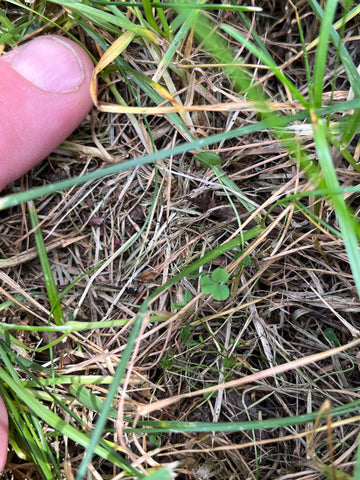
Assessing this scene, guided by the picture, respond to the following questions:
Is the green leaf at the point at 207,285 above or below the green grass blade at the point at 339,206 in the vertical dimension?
below

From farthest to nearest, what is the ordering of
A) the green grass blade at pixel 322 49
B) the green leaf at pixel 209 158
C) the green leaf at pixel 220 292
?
the green leaf at pixel 209 158 → the green leaf at pixel 220 292 → the green grass blade at pixel 322 49

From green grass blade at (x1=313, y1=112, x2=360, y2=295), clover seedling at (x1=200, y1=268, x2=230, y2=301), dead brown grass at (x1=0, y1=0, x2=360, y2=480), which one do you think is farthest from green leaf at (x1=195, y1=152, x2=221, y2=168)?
green grass blade at (x1=313, y1=112, x2=360, y2=295)

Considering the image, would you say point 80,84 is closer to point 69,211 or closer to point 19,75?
point 19,75

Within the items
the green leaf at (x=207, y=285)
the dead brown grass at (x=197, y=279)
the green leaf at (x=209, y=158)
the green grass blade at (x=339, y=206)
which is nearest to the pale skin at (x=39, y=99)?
the dead brown grass at (x=197, y=279)

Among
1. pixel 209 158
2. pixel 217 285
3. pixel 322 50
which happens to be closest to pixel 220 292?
pixel 217 285

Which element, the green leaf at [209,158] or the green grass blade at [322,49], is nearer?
the green grass blade at [322,49]

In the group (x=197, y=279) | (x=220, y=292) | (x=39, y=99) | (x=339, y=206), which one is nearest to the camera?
(x=339, y=206)

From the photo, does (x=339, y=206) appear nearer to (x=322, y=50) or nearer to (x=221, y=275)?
(x=322, y=50)

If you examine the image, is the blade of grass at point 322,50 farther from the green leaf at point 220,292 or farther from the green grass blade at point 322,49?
the green leaf at point 220,292
